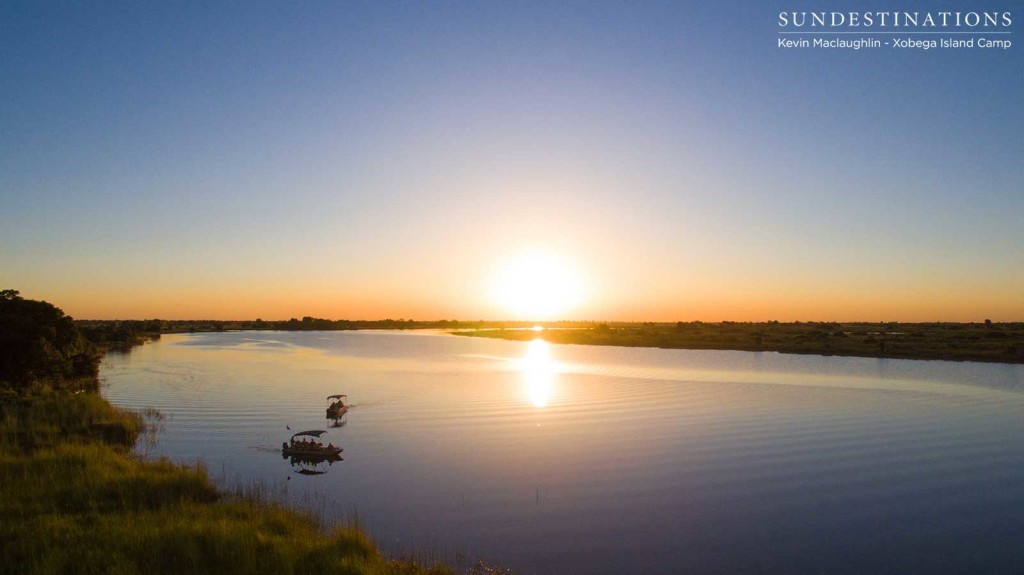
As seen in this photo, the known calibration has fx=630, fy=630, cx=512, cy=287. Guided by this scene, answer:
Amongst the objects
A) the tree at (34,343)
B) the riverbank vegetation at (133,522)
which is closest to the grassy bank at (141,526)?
the riverbank vegetation at (133,522)

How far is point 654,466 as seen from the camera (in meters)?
24.8

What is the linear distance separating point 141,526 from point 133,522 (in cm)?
50

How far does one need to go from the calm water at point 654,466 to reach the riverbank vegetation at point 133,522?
240 centimetres

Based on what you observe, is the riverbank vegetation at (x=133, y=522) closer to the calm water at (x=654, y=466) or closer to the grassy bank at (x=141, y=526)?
the grassy bank at (x=141, y=526)

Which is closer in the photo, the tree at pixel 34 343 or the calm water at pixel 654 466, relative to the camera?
the calm water at pixel 654 466

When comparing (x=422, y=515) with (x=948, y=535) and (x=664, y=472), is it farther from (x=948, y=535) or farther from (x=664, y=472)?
(x=948, y=535)

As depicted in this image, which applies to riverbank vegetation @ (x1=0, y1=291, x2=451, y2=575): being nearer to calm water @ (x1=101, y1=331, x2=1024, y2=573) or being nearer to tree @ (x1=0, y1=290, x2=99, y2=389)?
calm water @ (x1=101, y1=331, x2=1024, y2=573)


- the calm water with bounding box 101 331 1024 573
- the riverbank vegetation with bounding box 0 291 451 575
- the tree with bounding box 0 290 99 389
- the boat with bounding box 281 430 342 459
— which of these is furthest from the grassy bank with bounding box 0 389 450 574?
the tree with bounding box 0 290 99 389

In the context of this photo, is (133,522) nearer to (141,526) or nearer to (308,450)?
(141,526)

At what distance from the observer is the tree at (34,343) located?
3816cm

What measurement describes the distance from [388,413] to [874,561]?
30.0 m

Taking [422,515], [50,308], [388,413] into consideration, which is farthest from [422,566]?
[50,308]

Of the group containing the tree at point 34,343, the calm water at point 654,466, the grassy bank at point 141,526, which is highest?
the tree at point 34,343

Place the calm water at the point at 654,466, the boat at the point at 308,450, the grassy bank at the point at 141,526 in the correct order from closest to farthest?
1. the grassy bank at the point at 141,526
2. the calm water at the point at 654,466
3. the boat at the point at 308,450
